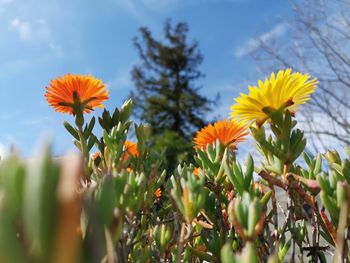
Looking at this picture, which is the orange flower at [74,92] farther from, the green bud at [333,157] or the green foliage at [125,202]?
the green bud at [333,157]

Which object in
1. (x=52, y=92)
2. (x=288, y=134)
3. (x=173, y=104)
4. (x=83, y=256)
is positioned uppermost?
(x=173, y=104)

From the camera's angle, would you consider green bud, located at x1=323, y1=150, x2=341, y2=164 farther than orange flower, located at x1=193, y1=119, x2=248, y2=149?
No

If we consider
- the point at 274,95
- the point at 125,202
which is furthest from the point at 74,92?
the point at 125,202

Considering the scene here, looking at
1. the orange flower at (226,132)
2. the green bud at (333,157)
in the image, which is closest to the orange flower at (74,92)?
the orange flower at (226,132)

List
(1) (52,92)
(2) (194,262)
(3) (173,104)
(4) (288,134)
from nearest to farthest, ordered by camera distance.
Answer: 1. (4) (288,134)
2. (2) (194,262)
3. (1) (52,92)
4. (3) (173,104)

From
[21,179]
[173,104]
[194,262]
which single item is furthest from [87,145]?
[173,104]

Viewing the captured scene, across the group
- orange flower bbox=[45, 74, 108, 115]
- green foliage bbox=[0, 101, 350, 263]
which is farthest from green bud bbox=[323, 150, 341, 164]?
orange flower bbox=[45, 74, 108, 115]

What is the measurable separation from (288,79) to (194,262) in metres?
0.35

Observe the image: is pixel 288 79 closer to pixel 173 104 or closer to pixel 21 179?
pixel 21 179

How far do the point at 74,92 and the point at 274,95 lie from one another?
1.42 feet

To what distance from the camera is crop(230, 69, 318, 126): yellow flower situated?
0.67 m

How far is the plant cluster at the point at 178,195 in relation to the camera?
20cm

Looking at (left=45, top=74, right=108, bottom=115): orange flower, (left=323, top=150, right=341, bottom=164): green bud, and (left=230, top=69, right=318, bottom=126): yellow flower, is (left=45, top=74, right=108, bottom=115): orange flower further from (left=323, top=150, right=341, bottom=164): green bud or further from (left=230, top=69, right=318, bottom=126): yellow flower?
(left=323, top=150, right=341, bottom=164): green bud

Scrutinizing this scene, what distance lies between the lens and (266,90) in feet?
2.21
